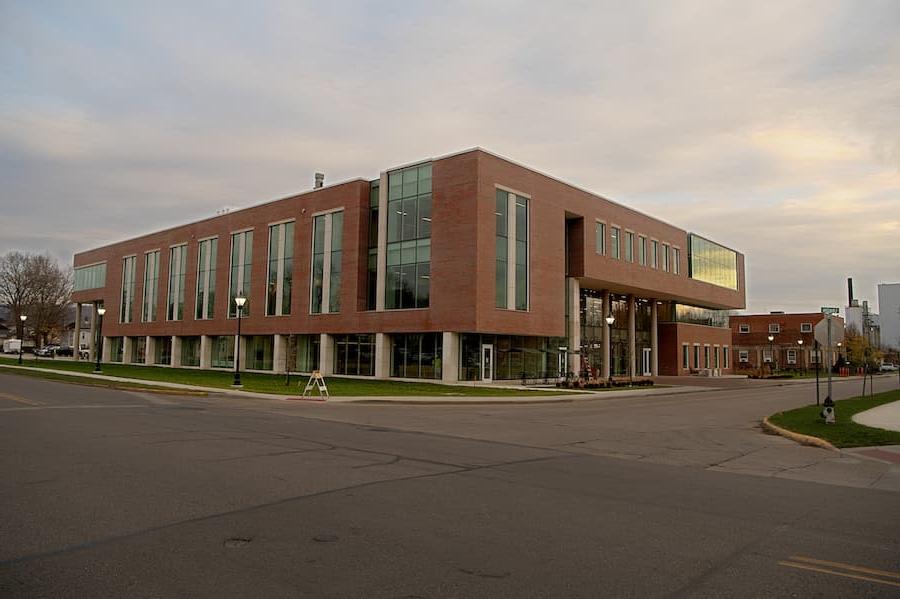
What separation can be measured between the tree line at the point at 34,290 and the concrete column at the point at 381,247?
81.9 meters

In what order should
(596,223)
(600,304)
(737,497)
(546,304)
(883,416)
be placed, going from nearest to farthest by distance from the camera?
1. (737,497)
2. (883,416)
3. (546,304)
4. (596,223)
5. (600,304)

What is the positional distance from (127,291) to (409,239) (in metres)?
46.1

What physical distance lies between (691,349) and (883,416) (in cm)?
5013

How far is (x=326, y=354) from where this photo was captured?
1956 inches

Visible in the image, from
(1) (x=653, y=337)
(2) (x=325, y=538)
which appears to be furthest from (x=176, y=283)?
(2) (x=325, y=538)

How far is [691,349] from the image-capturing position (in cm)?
7112

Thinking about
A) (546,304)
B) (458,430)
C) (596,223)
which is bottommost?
(458,430)

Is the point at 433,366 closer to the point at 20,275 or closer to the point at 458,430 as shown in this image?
the point at 458,430

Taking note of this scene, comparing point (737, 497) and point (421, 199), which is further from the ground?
point (421, 199)

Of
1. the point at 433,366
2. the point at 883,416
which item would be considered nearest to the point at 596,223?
the point at 433,366

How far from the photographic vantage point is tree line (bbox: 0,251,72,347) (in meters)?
105

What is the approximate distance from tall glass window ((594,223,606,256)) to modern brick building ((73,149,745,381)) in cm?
16

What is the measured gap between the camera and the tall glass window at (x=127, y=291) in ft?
245

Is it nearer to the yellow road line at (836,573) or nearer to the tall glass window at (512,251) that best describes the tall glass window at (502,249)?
the tall glass window at (512,251)
